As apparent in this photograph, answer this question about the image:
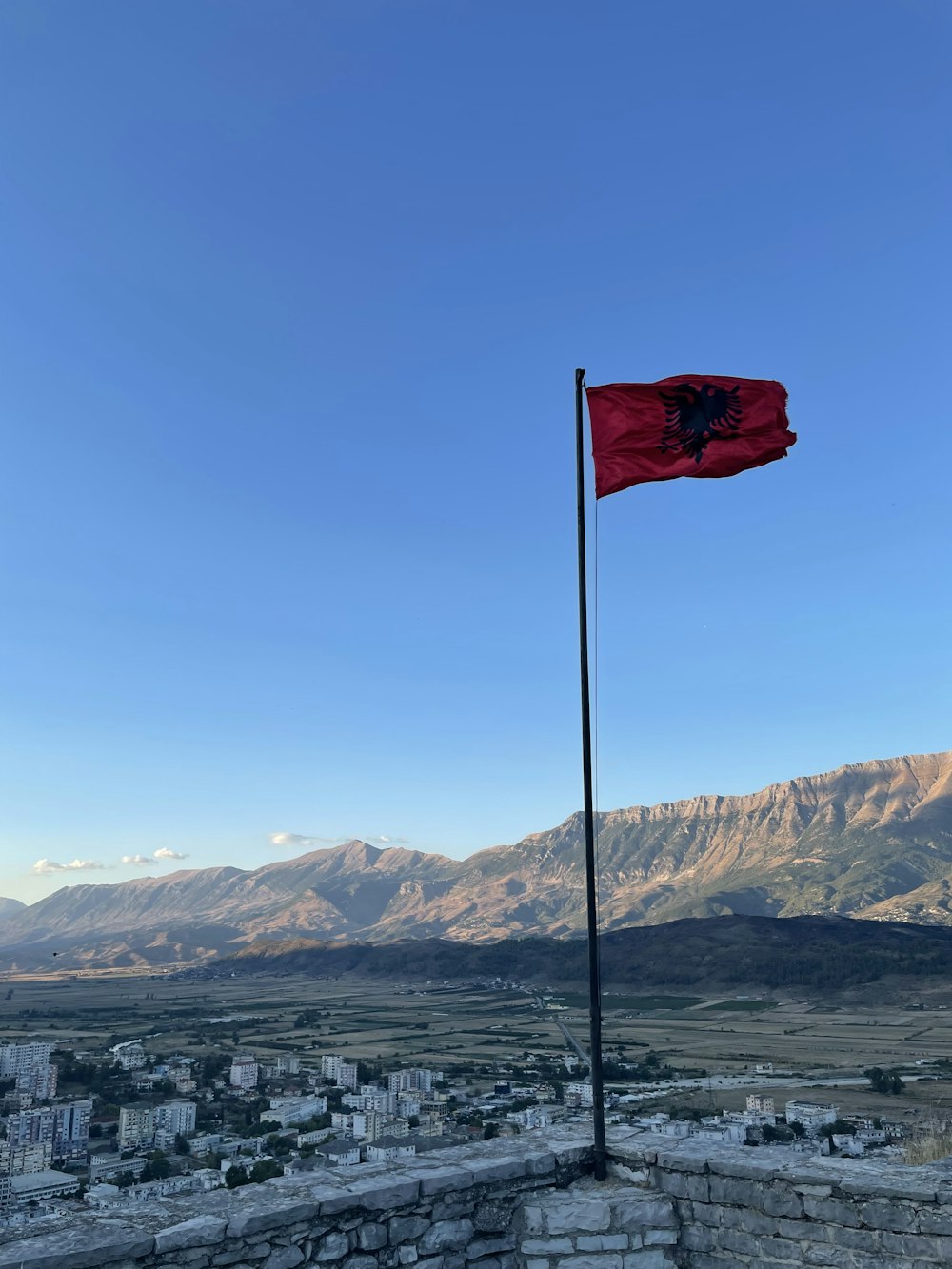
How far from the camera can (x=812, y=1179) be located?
7.64 metres

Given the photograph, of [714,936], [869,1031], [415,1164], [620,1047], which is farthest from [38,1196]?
[714,936]

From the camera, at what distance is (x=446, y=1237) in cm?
766

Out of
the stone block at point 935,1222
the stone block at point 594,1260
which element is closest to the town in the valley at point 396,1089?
the stone block at point 594,1260

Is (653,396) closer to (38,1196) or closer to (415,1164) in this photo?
(415,1164)

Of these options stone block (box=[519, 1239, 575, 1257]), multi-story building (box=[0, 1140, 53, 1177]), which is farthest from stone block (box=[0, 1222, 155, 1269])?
multi-story building (box=[0, 1140, 53, 1177])

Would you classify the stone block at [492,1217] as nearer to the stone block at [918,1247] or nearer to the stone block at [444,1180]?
the stone block at [444,1180]

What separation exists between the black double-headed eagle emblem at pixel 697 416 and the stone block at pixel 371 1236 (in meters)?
8.97

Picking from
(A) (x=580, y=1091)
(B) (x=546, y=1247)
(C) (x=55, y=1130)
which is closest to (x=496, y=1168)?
(B) (x=546, y=1247)

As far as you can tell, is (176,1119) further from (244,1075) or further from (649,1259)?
(649,1259)

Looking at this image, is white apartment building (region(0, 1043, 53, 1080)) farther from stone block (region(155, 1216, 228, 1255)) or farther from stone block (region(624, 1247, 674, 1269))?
stone block (region(624, 1247, 674, 1269))

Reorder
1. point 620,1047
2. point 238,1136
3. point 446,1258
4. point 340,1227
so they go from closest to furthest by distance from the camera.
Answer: point 340,1227 < point 446,1258 < point 238,1136 < point 620,1047

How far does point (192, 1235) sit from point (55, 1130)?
62.8 metres

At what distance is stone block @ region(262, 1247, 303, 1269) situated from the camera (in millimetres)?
6812

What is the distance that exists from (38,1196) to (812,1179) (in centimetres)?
3819
